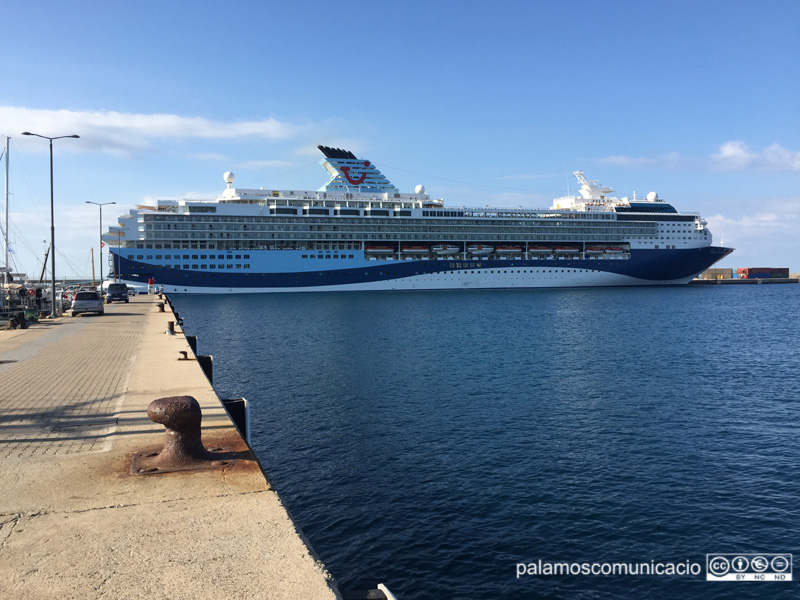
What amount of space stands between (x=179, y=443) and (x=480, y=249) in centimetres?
9629

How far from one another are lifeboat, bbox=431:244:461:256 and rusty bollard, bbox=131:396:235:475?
9195cm

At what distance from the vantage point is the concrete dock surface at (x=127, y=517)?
15.6 ft

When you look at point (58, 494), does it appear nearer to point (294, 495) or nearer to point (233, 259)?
point (294, 495)

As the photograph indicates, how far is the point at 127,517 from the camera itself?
6.00 meters

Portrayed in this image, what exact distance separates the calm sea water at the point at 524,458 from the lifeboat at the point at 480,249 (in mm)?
67894

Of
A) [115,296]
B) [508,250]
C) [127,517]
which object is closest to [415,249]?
[508,250]

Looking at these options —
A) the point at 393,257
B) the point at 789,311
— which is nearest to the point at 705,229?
the point at 789,311

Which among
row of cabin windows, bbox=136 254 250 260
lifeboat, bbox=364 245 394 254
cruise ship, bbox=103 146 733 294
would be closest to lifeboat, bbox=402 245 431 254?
cruise ship, bbox=103 146 733 294

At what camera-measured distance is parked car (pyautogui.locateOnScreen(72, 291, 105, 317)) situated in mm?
36000

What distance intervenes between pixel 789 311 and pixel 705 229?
44.1 metres

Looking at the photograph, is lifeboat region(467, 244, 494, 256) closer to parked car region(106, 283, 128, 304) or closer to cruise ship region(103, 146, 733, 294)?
cruise ship region(103, 146, 733, 294)

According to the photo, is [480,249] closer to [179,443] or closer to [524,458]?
[524,458]

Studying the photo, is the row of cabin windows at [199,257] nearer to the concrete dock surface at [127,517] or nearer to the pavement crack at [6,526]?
the concrete dock surface at [127,517]

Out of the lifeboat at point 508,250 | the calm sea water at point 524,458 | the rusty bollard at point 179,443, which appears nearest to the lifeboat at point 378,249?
the lifeboat at point 508,250
